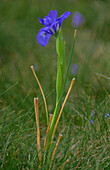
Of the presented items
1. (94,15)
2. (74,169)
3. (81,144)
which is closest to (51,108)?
(81,144)

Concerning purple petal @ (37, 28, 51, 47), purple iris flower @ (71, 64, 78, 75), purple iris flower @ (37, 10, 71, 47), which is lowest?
purple iris flower @ (71, 64, 78, 75)

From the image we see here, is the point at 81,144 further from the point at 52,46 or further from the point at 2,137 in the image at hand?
the point at 52,46

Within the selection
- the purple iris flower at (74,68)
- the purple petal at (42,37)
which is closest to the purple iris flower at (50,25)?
the purple petal at (42,37)

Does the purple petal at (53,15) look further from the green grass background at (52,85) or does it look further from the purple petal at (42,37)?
the green grass background at (52,85)

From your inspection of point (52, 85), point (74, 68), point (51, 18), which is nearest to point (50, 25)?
point (51, 18)

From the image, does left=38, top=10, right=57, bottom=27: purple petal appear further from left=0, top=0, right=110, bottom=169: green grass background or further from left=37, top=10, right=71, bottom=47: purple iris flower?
left=0, top=0, right=110, bottom=169: green grass background

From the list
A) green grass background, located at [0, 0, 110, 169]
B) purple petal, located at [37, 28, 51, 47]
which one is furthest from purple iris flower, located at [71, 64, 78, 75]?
purple petal, located at [37, 28, 51, 47]

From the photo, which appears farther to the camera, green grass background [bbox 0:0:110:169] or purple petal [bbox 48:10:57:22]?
green grass background [bbox 0:0:110:169]

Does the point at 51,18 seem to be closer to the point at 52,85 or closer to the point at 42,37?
the point at 42,37
